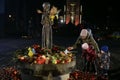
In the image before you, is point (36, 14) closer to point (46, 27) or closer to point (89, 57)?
point (89, 57)

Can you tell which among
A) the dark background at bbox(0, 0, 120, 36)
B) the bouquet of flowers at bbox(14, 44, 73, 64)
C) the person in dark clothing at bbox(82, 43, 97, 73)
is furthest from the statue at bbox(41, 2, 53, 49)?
the dark background at bbox(0, 0, 120, 36)

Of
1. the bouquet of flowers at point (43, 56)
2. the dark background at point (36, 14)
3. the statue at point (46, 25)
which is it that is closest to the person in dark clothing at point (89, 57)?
the bouquet of flowers at point (43, 56)

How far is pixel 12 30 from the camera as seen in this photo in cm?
3422

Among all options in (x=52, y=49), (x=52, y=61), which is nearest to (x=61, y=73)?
(x=52, y=61)

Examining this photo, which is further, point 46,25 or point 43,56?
point 46,25

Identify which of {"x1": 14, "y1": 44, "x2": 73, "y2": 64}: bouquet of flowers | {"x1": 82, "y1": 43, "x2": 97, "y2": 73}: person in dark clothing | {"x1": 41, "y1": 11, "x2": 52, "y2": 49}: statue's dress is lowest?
{"x1": 82, "y1": 43, "x2": 97, "y2": 73}: person in dark clothing

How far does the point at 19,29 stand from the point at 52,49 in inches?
1017

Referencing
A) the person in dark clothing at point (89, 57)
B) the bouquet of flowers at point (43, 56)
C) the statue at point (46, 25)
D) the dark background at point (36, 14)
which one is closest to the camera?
the bouquet of flowers at point (43, 56)

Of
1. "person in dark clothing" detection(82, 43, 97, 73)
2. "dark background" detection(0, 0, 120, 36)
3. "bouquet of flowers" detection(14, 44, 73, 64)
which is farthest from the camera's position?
"dark background" detection(0, 0, 120, 36)

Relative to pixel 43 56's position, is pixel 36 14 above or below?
above

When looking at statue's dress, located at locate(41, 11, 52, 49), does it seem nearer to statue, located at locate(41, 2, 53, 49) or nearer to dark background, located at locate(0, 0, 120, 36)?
statue, located at locate(41, 2, 53, 49)

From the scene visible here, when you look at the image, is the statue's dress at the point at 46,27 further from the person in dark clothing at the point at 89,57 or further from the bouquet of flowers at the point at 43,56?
the person in dark clothing at the point at 89,57

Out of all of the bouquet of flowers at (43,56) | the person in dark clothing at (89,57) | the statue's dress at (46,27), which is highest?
the statue's dress at (46,27)

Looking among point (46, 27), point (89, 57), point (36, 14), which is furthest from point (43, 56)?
point (36, 14)
